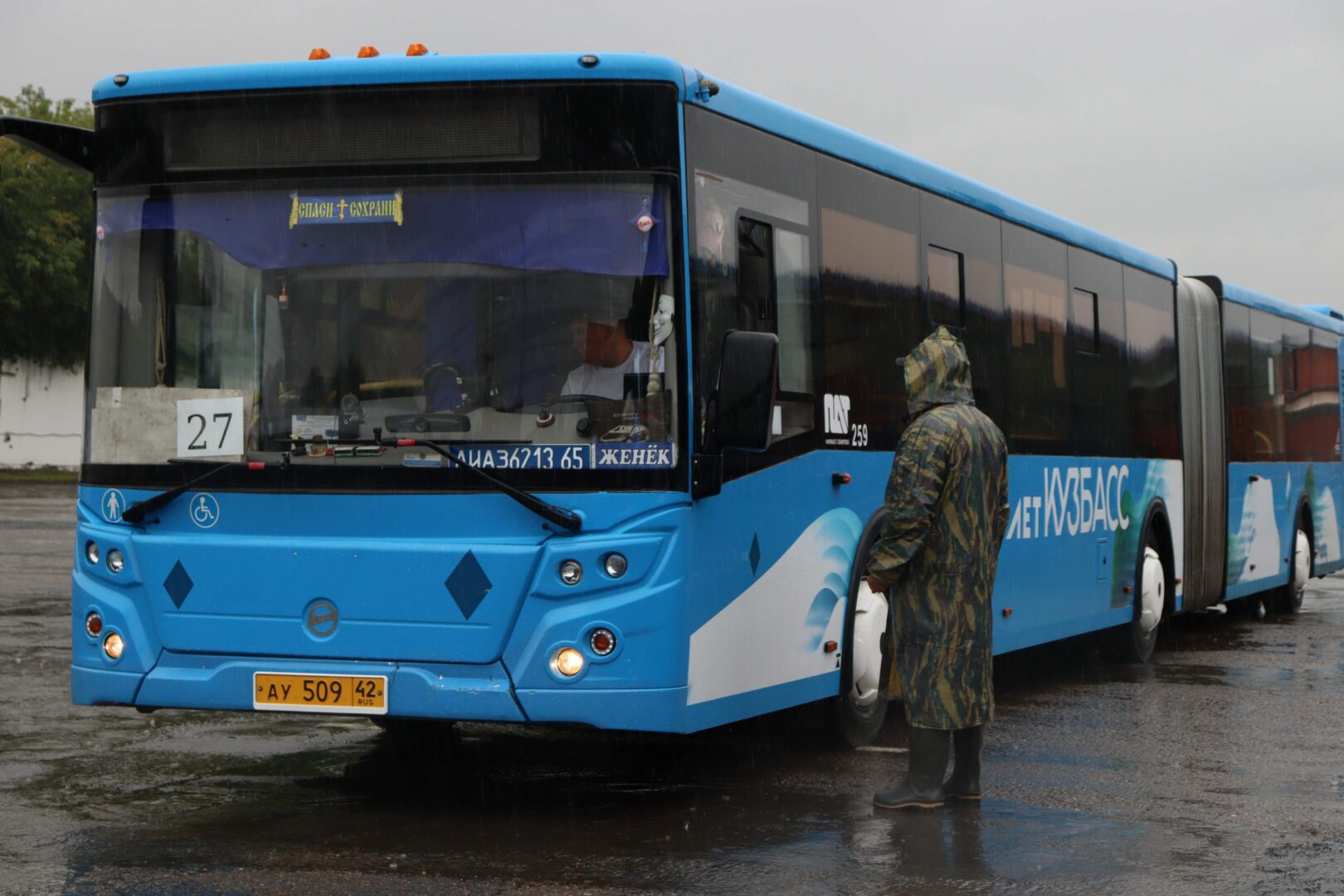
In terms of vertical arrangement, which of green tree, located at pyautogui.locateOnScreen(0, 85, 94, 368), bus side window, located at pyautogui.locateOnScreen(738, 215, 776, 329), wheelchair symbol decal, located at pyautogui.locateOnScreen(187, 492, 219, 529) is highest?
green tree, located at pyautogui.locateOnScreen(0, 85, 94, 368)

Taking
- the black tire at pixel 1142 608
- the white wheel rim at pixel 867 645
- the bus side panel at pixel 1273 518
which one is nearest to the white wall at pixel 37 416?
the bus side panel at pixel 1273 518

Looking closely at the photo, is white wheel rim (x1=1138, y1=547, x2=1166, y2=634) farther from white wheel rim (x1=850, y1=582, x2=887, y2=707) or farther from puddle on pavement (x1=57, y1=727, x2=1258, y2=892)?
puddle on pavement (x1=57, y1=727, x2=1258, y2=892)

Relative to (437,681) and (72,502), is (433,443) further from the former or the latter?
(72,502)

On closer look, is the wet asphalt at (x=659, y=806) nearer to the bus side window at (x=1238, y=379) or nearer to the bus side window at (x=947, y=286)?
the bus side window at (x=947, y=286)

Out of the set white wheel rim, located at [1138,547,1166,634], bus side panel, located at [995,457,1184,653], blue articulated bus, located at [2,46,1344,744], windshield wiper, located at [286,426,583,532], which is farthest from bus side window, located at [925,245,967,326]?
white wheel rim, located at [1138,547,1166,634]

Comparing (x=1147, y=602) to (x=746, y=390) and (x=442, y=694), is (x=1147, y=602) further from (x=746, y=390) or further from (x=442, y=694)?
(x=442, y=694)

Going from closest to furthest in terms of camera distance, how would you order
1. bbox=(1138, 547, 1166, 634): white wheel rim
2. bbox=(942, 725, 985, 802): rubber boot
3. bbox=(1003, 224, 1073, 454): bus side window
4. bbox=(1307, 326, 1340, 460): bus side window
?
bbox=(942, 725, 985, 802): rubber boot < bbox=(1003, 224, 1073, 454): bus side window < bbox=(1138, 547, 1166, 634): white wheel rim < bbox=(1307, 326, 1340, 460): bus side window

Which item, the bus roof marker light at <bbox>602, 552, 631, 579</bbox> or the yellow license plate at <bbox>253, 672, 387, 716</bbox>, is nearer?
the bus roof marker light at <bbox>602, 552, 631, 579</bbox>

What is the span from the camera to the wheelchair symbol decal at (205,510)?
8.12m

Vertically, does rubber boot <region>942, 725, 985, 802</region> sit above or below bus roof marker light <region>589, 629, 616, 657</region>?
below

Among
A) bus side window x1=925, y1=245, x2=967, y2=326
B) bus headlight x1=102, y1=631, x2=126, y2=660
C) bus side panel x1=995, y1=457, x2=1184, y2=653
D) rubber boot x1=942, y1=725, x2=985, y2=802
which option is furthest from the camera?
bus side panel x1=995, y1=457, x2=1184, y2=653

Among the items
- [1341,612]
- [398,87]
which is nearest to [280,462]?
[398,87]

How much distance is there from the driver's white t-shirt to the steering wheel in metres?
0.40

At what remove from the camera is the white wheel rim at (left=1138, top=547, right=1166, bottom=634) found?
15062mm
